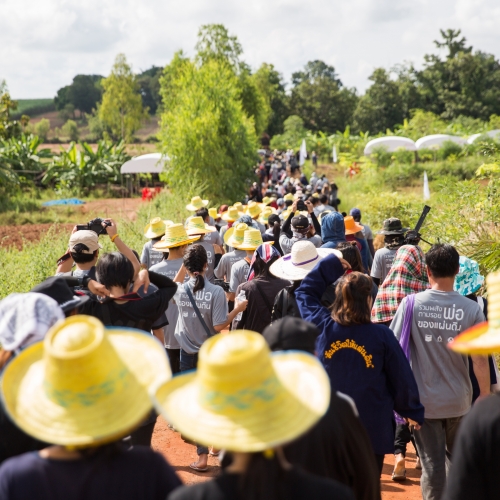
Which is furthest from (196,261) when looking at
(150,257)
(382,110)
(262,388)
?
(382,110)

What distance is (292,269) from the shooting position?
5.98m

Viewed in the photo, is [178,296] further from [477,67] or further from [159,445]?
[477,67]

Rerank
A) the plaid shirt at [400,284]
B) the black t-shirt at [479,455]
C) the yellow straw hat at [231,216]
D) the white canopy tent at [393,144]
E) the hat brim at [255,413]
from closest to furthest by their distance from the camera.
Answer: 1. the hat brim at [255,413]
2. the black t-shirt at [479,455]
3. the plaid shirt at [400,284]
4. the yellow straw hat at [231,216]
5. the white canopy tent at [393,144]

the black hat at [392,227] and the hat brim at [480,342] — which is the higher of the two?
the hat brim at [480,342]

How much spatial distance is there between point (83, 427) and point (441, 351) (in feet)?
10.2

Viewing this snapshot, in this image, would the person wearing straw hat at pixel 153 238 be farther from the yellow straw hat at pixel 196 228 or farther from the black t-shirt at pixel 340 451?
the black t-shirt at pixel 340 451

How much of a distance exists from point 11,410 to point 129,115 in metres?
70.1

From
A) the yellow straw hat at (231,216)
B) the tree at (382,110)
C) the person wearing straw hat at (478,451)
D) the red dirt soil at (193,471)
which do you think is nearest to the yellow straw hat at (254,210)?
the yellow straw hat at (231,216)

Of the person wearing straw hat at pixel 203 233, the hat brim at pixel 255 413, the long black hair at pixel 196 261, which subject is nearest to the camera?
the hat brim at pixel 255 413

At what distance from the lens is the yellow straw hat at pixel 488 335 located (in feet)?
8.83

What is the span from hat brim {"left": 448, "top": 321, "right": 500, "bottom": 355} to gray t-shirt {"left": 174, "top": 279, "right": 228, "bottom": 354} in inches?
144

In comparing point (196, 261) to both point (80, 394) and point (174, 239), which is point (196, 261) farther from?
point (80, 394)

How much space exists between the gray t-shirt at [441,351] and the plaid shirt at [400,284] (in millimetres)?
1007

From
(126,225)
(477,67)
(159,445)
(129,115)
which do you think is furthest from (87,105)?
(159,445)
